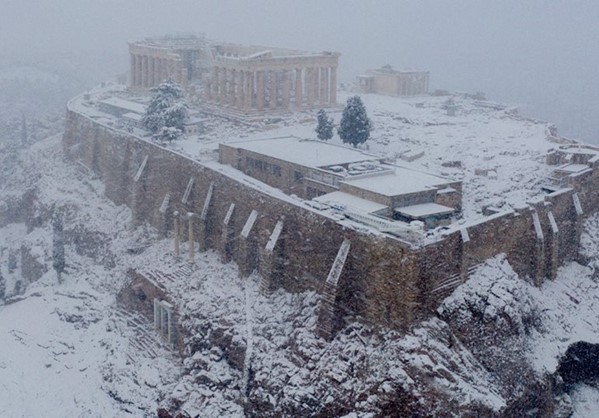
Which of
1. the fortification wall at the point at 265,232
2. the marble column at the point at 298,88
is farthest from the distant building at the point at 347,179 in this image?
the marble column at the point at 298,88

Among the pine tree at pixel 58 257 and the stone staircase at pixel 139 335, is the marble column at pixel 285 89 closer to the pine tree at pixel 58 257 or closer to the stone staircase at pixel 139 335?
the pine tree at pixel 58 257

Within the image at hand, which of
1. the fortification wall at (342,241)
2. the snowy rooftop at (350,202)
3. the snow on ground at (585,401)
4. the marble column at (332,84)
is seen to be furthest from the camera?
the marble column at (332,84)

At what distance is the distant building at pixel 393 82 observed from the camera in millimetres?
70250

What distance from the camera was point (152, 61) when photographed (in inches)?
2680

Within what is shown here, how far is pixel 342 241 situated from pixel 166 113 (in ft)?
78.9

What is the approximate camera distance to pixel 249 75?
55656 mm

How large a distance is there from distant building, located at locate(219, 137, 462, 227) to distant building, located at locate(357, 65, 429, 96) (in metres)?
29.3

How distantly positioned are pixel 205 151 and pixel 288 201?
1379cm

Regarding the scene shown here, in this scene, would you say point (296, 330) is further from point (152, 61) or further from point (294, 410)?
point (152, 61)

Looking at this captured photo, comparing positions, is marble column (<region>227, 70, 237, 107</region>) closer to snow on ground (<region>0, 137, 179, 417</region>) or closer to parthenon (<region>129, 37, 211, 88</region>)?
parthenon (<region>129, 37, 211, 88</region>)

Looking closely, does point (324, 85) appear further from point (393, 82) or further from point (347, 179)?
point (347, 179)

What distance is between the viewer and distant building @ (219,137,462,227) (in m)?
30.6

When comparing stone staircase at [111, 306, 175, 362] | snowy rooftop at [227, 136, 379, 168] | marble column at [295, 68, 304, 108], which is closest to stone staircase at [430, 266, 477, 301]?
snowy rooftop at [227, 136, 379, 168]

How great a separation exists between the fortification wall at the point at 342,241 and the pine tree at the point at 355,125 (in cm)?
922
